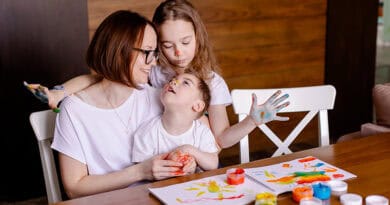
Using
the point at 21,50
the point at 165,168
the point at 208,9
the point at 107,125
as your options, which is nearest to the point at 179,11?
the point at 107,125

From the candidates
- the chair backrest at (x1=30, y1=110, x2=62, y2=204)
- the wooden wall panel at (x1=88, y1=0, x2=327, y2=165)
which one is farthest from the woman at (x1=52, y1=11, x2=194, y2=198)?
the wooden wall panel at (x1=88, y1=0, x2=327, y2=165)

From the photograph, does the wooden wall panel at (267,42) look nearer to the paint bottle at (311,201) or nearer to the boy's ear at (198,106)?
the boy's ear at (198,106)

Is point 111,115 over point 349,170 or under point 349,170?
over

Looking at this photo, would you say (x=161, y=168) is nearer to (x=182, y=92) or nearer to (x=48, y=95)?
(x=182, y=92)

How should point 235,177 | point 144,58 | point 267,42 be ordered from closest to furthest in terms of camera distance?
point 235,177 → point 144,58 → point 267,42

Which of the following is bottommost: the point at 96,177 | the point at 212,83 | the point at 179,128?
the point at 96,177

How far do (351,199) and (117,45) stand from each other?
810mm

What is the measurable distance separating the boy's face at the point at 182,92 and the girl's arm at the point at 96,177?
189 mm

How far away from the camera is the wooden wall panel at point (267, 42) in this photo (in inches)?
139

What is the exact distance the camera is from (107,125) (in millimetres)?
1759

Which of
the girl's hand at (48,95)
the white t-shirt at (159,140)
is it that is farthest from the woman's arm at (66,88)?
the white t-shirt at (159,140)

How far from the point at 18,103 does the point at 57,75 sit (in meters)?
0.26

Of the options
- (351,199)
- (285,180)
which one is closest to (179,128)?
(285,180)

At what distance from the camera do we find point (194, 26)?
1.94 m
